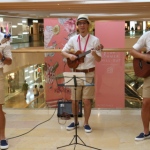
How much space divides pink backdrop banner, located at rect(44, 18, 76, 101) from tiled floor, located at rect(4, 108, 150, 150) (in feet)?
1.19

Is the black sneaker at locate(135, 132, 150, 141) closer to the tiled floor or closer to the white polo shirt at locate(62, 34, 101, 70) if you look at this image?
the tiled floor

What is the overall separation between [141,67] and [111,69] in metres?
1.52

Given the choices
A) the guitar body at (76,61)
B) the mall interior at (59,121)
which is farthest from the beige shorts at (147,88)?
the guitar body at (76,61)

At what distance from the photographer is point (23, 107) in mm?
5070

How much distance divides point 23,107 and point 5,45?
204cm

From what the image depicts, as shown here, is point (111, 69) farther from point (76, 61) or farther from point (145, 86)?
point (145, 86)

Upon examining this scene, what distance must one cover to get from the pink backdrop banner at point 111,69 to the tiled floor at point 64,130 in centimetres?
23

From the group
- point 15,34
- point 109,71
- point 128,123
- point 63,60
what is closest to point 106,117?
point 128,123

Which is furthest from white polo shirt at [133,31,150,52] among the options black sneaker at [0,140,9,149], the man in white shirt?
black sneaker at [0,140,9,149]

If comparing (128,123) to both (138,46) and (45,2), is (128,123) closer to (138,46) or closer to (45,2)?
(138,46)

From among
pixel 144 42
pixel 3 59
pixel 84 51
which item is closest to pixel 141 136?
pixel 144 42

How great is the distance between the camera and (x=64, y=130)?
3945mm

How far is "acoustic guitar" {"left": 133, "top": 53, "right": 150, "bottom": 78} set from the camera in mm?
3305

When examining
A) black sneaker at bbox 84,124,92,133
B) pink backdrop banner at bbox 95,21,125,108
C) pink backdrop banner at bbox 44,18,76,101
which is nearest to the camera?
black sneaker at bbox 84,124,92,133
